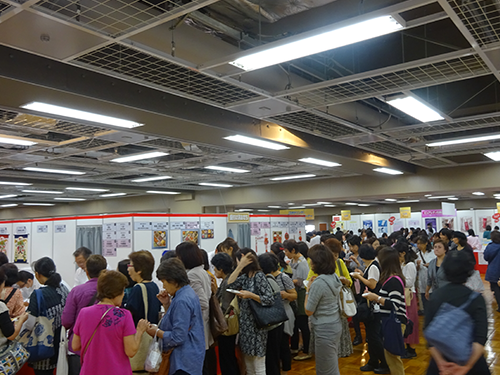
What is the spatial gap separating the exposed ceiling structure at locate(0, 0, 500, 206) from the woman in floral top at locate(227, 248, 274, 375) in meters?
1.69

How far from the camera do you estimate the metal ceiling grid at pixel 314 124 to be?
16.7 feet

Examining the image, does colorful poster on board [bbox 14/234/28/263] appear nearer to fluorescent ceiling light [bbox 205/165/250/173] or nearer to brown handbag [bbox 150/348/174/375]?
fluorescent ceiling light [bbox 205/165/250/173]

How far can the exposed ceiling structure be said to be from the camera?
9.15 ft

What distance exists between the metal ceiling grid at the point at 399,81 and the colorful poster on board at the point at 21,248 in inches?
258

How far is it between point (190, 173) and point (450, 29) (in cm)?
675

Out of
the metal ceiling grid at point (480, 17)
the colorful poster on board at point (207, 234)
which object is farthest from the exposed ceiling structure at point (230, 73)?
the colorful poster on board at point (207, 234)

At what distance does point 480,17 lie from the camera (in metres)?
2.79

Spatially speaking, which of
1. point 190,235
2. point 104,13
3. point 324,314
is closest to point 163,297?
point 324,314

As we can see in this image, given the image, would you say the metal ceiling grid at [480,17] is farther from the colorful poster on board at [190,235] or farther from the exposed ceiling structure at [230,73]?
the colorful poster on board at [190,235]

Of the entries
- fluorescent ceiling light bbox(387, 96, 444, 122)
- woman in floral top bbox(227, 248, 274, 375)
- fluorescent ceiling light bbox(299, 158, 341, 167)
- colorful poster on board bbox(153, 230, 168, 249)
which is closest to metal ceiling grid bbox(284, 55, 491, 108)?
fluorescent ceiling light bbox(387, 96, 444, 122)

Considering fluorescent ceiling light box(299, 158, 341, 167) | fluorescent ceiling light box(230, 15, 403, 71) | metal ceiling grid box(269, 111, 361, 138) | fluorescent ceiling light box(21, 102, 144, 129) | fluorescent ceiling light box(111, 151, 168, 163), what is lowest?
fluorescent ceiling light box(299, 158, 341, 167)

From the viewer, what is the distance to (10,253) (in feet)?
28.0

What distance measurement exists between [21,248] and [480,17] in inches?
336

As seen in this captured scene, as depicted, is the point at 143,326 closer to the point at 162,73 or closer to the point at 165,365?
the point at 165,365
